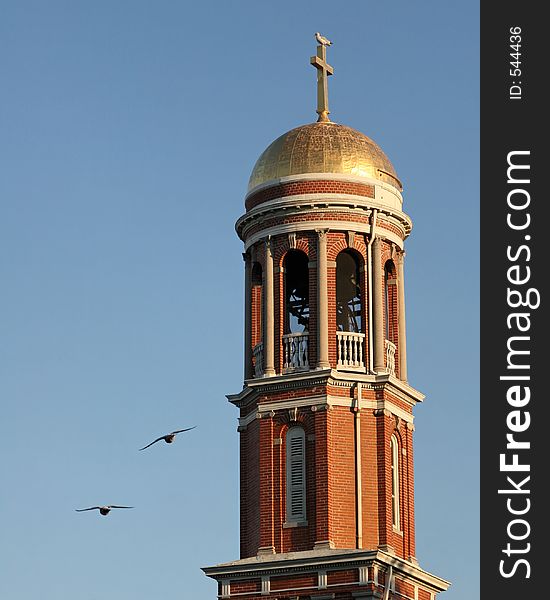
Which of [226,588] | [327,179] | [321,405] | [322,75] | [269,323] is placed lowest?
[226,588]

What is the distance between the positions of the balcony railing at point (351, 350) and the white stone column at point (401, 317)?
1.91 metres

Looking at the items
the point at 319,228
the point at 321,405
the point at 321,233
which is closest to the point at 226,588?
the point at 321,405

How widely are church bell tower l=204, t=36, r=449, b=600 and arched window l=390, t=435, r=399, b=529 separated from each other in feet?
0.21

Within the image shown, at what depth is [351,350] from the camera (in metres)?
63.2

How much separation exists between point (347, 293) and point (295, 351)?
13.3 feet

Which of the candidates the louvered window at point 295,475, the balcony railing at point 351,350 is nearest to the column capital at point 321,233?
the balcony railing at point 351,350

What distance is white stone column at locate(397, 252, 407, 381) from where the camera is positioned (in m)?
64.5

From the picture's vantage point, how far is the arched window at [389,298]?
6494 cm

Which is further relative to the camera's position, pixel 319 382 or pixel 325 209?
pixel 325 209

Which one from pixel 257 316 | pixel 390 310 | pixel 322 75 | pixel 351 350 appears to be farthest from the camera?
pixel 322 75

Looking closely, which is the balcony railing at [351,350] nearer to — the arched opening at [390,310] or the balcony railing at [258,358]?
the arched opening at [390,310]

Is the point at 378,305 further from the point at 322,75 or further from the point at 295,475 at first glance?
the point at 322,75

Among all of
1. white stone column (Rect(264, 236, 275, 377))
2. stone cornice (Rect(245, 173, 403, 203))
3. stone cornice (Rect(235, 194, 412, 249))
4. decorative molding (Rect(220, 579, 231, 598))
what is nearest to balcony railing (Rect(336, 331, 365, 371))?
white stone column (Rect(264, 236, 275, 377))

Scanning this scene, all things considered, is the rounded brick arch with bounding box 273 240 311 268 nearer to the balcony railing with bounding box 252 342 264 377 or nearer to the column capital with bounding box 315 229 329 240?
the column capital with bounding box 315 229 329 240
